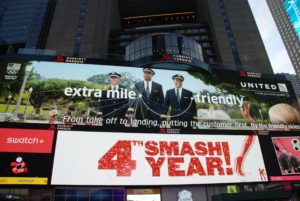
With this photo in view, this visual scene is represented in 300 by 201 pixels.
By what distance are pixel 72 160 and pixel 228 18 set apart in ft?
227

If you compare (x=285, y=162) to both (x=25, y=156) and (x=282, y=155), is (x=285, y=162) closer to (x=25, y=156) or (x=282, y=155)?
(x=282, y=155)

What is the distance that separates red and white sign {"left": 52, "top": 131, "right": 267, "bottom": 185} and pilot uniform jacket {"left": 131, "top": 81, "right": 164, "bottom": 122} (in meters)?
2.37

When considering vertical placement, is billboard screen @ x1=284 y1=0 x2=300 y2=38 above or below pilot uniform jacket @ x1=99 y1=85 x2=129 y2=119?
above

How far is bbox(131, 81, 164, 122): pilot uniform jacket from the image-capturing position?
83.9 ft

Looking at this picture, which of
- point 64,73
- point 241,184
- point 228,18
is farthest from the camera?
point 228,18

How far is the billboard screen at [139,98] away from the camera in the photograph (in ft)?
78.8

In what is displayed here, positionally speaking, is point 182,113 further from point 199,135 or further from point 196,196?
point 196,196

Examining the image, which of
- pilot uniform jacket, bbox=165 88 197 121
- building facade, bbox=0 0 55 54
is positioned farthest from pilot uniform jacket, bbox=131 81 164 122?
building facade, bbox=0 0 55 54

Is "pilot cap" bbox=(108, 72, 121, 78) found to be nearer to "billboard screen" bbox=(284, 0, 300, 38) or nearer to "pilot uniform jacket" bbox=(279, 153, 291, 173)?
"pilot uniform jacket" bbox=(279, 153, 291, 173)

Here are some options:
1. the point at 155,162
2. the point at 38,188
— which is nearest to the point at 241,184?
the point at 155,162

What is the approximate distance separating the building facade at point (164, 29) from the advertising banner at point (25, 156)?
40.5 metres

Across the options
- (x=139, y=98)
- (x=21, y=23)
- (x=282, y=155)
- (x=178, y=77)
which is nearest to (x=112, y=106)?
(x=139, y=98)

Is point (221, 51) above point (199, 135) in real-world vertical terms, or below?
above

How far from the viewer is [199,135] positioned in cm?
2548
